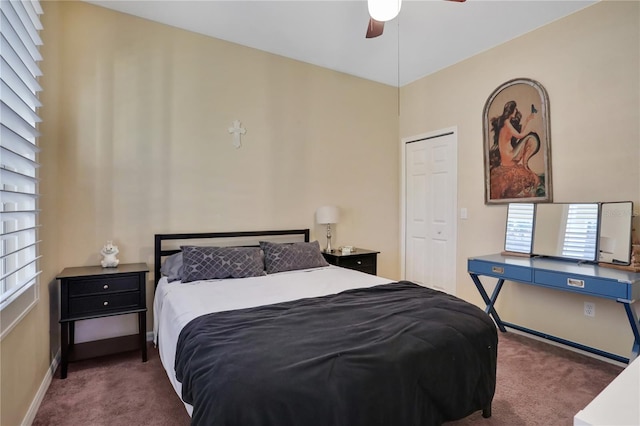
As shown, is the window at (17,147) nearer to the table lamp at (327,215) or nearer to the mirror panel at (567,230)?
the table lamp at (327,215)

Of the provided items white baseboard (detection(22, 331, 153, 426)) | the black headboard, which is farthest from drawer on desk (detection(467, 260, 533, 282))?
white baseboard (detection(22, 331, 153, 426))

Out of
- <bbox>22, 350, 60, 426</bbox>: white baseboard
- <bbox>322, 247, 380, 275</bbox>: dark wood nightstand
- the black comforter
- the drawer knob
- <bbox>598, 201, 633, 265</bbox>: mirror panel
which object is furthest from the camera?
<bbox>322, 247, 380, 275</bbox>: dark wood nightstand

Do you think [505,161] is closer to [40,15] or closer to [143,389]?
[143,389]

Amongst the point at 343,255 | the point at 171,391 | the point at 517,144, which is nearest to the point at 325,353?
the point at 171,391

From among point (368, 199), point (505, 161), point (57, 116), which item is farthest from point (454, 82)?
point (57, 116)

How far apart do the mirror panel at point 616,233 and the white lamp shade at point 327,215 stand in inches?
93.3

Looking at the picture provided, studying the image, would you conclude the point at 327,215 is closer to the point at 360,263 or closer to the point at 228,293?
the point at 360,263

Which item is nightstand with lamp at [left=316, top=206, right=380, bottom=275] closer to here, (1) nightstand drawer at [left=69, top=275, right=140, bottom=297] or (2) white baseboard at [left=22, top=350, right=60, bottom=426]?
(1) nightstand drawer at [left=69, top=275, right=140, bottom=297]

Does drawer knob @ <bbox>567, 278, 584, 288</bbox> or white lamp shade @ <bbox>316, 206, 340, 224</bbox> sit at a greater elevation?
white lamp shade @ <bbox>316, 206, 340, 224</bbox>

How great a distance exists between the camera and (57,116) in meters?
2.66

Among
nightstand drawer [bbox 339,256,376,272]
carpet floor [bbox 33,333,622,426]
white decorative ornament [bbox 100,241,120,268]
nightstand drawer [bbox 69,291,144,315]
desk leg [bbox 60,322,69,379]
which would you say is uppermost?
white decorative ornament [bbox 100,241,120,268]

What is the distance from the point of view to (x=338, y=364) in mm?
1342

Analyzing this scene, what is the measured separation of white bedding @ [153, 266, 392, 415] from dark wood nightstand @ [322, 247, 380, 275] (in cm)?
61

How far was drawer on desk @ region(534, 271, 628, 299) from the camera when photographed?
2.19 m
